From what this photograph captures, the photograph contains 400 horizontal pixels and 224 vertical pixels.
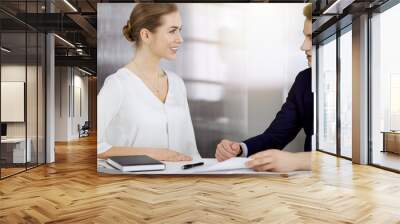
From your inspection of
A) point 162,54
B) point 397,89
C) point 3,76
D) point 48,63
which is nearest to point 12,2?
point 3,76

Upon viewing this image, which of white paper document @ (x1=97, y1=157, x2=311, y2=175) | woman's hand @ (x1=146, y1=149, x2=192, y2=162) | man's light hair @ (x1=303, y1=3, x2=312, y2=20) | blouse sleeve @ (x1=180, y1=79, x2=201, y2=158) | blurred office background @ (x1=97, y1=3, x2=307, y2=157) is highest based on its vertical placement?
man's light hair @ (x1=303, y1=3, x2=312, y2=20)

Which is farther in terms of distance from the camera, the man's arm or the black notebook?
the man's arm

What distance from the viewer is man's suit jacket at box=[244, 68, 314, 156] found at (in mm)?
6168

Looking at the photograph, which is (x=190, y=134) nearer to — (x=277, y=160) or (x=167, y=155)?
(x=167, y=155)

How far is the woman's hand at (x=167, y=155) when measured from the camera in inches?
238

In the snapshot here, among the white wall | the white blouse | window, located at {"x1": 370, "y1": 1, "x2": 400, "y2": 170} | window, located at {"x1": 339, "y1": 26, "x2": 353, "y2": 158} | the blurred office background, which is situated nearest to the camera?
the white blouse

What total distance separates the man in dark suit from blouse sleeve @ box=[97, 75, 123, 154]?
162 centimetres

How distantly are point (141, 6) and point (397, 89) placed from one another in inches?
176

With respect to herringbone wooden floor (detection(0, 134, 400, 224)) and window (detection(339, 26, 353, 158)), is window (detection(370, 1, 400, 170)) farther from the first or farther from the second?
window (detection(339, 26, 353, 158))

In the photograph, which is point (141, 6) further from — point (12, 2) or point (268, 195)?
point (268, 195)

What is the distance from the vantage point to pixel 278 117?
6.17 metres

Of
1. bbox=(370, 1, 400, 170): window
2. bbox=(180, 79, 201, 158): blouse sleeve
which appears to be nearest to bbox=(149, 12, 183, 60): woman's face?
bbox=(180, 79, 201, 158): blouse sleeve

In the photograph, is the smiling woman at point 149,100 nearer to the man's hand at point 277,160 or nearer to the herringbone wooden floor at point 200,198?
the herringbone wooden floor at point 200,198

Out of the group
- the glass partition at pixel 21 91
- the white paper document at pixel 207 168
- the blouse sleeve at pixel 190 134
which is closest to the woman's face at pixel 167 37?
the blouse sleeve at pixel 190 134
